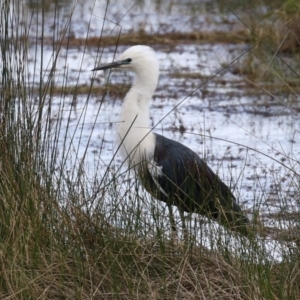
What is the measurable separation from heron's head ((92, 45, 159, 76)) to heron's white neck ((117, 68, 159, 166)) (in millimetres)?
21

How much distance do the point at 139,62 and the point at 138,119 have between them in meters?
0.40

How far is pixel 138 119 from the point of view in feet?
16.8

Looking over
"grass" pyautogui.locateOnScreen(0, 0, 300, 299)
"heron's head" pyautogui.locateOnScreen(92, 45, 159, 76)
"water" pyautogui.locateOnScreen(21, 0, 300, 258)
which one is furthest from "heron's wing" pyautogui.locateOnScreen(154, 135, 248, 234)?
"grass" pyautogui.locateOnScreen(0, 0, 300, 299)

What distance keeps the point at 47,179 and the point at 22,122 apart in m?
0.27

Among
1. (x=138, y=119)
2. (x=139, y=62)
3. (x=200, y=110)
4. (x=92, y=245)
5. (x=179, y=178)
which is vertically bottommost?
(x=200, y=110)

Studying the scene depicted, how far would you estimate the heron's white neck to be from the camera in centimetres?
507

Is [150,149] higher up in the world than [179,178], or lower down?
higher up

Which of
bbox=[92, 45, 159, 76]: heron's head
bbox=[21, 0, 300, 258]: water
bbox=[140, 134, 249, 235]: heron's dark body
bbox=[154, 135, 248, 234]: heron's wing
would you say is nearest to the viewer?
bbox=[140, 134, 249, 235]: heron's dark body

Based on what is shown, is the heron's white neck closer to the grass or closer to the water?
the water

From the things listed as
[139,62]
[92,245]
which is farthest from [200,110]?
A: [92,245]

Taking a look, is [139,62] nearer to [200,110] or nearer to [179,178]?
[179,178]

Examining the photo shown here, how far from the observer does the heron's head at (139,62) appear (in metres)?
5.28

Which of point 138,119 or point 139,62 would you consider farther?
point 139,62

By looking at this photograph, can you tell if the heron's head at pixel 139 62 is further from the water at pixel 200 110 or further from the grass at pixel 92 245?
the grass at pixel 92 245
